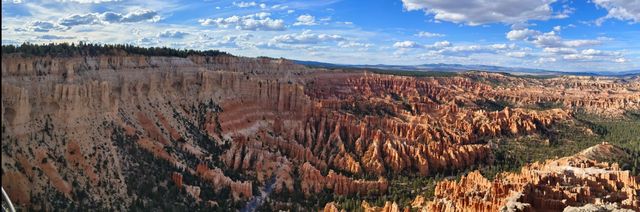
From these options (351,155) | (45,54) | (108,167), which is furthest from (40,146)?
(351,155)

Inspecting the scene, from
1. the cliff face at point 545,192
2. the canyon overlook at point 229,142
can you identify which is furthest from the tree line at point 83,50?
the cliff face at point 545,192

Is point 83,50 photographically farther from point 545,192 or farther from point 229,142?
point 545,192

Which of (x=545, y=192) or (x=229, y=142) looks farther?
(x=229, y=142)

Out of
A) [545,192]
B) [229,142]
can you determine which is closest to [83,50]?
[229,142]

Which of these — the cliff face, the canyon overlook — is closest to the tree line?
the canyon overlook

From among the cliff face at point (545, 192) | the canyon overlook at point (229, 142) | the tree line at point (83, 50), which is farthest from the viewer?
the tree line at point (83, 50)

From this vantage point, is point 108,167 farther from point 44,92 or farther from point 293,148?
point 293,148

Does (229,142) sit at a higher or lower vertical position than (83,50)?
lower

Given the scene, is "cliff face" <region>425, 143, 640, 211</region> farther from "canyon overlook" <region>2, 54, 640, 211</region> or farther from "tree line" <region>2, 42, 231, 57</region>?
"tree line" <region>2, 42, 231, 57</region>

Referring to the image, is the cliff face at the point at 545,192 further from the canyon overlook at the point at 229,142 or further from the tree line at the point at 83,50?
the tree line at the point at 83,50
